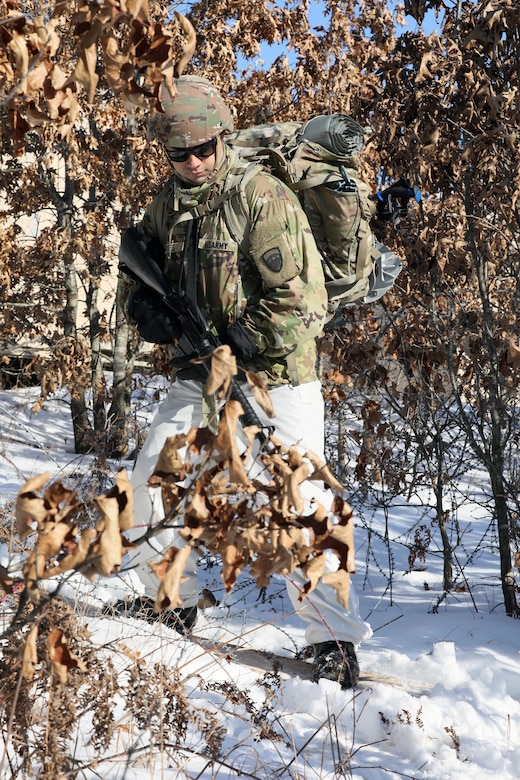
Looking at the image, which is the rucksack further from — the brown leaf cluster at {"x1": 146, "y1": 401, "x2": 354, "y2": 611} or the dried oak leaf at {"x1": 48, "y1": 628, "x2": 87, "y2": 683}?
the dried oak leaf at {"x1": 48, "y1": 628, "x2": 87, "y2": 683}

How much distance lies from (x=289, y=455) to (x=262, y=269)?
1.60 m

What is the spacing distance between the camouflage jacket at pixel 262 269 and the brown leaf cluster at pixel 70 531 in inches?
67.7

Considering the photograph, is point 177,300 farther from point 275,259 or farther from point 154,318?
point 275,259

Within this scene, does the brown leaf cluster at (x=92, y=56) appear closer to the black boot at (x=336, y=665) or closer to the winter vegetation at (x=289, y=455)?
the winter vegetation at (x=289, y=455)

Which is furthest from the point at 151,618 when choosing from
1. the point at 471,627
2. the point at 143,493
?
the point at 471,627

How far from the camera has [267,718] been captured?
240 cm

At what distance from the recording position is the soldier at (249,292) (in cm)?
287

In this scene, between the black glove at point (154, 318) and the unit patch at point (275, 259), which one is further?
the black glove at point (154, 318)

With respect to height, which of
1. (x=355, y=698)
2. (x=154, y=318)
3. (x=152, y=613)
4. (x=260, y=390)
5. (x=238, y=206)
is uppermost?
(x=238, y=206)

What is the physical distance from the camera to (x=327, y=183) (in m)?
3.04

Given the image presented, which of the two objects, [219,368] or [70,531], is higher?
[219,368]

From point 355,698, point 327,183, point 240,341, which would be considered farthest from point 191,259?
point 355,698

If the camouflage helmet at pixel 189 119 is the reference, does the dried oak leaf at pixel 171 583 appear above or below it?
below

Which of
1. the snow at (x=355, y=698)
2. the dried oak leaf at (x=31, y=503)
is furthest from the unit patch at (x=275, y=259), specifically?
the dried oak leaf at (x=31, y=503)
